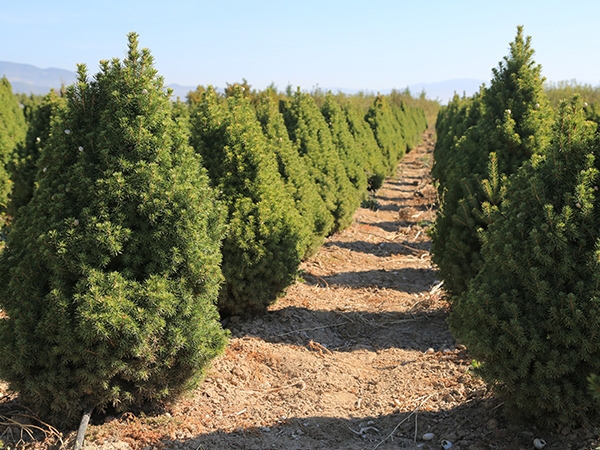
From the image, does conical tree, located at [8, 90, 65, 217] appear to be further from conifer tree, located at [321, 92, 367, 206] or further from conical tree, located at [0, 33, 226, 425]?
conifer tree, located at [321, 92, 367, 206]

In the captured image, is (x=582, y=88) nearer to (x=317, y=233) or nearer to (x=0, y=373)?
(x=317, y=233)

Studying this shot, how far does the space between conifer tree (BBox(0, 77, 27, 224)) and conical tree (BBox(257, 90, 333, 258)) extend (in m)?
4.66

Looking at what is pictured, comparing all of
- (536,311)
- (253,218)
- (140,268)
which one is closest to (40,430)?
(140,268)

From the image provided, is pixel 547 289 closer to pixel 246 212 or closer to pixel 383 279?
pixel 246 212

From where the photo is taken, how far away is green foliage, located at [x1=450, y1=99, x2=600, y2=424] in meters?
3.62

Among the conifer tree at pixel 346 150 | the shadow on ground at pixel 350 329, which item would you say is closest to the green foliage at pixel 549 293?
the shadow on ground at pixel 350 329

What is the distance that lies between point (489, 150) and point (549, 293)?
12.0 feet

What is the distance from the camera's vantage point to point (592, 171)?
380 centimetres

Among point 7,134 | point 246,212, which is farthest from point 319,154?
point 7,134

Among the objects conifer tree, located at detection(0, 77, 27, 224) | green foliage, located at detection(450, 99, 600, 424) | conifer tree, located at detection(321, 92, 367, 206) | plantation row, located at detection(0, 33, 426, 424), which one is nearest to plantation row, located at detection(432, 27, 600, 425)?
green foliage, located at detection(450, 99, 600, 424)

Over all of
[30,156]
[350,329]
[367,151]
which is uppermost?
[367,151]

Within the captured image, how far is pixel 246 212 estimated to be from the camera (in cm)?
632

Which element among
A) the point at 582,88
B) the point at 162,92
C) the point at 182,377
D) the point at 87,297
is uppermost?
the point at 582,88

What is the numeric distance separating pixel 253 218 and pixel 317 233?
10.5 feet
